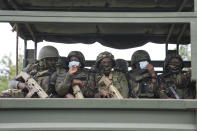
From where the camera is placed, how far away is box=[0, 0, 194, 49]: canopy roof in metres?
3.99

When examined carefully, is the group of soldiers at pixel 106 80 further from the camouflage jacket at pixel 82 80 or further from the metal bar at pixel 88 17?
the metal bar at pixel 88 17

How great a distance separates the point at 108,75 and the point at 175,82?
30.7 inches

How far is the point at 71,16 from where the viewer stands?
2691 mm

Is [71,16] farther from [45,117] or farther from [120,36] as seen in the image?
[120,36]

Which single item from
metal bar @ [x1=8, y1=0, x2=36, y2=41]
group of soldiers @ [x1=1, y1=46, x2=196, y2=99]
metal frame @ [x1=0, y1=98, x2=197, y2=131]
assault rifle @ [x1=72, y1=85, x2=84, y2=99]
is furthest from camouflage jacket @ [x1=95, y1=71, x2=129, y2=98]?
metal bar @ [x1=8, y1=0, x2=36, y2=41]

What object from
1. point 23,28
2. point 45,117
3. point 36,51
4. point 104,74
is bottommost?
point 45,117

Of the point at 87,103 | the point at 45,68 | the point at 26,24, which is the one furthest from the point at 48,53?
the point at 87,103

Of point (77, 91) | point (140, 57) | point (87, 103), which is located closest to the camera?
point (87, 103)

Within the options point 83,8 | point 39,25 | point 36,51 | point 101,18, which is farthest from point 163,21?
point 36,51

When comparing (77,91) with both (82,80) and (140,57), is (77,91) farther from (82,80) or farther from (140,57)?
(140,57)

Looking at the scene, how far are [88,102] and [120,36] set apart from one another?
8.21ft

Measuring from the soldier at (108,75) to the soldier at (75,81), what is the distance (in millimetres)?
98

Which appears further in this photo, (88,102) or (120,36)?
(120,36)

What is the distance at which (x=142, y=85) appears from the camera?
3688 millimetres
